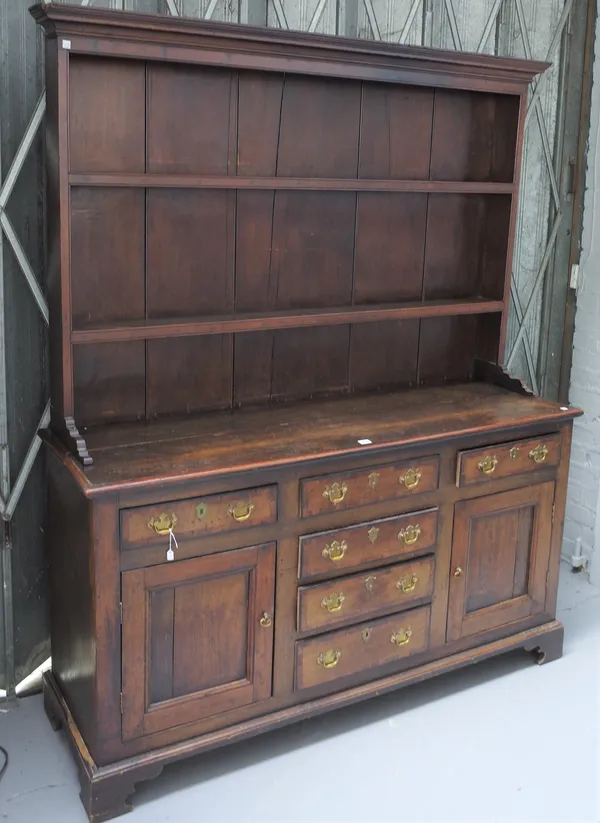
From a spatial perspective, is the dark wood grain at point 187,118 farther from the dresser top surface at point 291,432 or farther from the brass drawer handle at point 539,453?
the brass drawer handle at point 539,453

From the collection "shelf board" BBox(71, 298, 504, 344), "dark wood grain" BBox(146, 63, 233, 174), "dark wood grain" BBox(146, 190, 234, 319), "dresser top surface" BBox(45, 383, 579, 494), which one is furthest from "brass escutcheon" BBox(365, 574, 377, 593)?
"dark wood grain" BBox(146, 63, 233, 174)

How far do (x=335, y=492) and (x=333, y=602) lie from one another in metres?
0.29

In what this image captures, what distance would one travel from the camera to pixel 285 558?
86.4 inches

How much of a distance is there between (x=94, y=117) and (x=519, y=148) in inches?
50.1

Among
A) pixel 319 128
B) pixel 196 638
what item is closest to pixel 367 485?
pixel 196 638

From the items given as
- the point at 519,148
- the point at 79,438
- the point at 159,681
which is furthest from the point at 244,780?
the point at 519,148

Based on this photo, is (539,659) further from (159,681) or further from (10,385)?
(10,385)

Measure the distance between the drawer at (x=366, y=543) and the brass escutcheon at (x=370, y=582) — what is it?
4cm

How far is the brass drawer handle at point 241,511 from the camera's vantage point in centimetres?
209

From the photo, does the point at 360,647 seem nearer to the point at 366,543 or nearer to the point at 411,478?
the point at 366,543

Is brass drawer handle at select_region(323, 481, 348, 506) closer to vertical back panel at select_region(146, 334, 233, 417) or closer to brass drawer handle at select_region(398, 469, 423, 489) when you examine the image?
brass drawer handle at select_region(398, 469, 423, 489)

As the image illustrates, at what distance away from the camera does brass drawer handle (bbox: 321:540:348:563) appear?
2250mm

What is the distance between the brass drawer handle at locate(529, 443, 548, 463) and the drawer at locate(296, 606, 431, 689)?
534 millimetres

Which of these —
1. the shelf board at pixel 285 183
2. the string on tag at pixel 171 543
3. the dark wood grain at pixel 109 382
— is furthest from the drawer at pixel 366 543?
the shelf board at pixel 285 183
